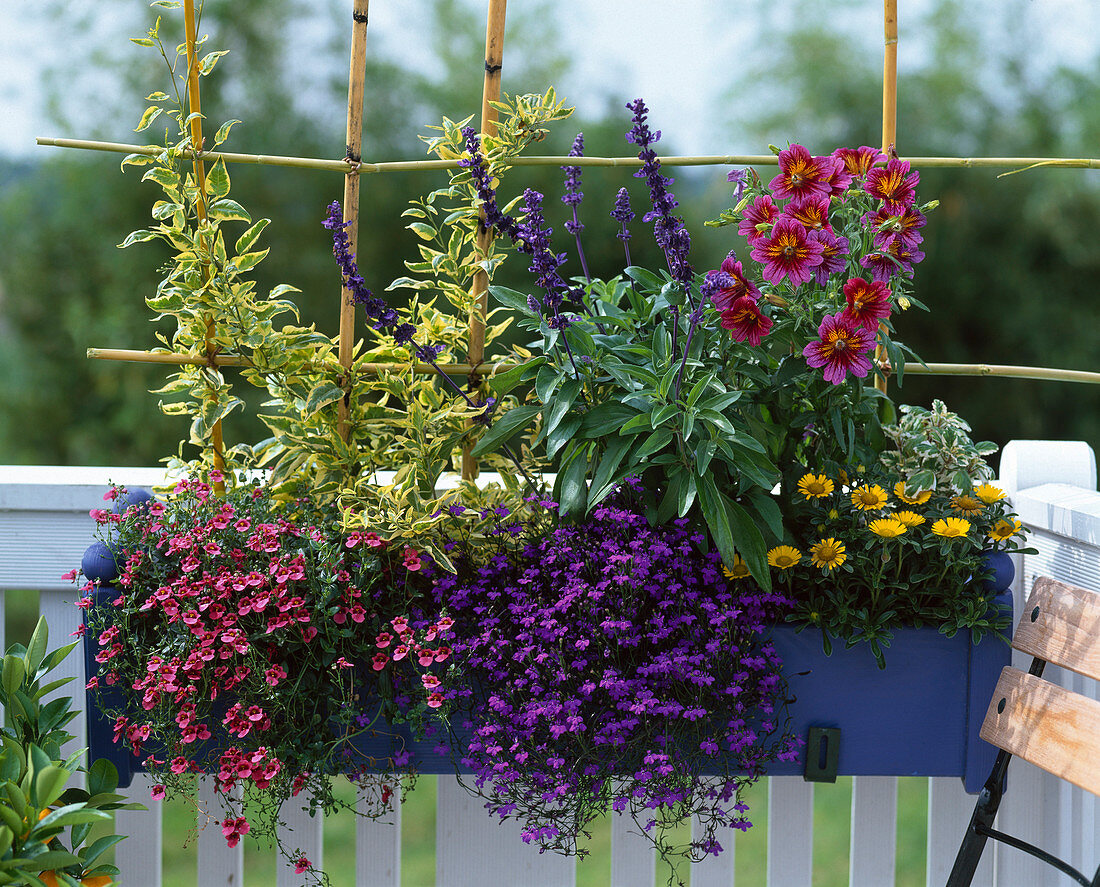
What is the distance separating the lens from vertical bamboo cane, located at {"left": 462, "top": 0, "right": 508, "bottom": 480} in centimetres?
141

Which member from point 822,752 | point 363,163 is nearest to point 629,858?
point 822,752

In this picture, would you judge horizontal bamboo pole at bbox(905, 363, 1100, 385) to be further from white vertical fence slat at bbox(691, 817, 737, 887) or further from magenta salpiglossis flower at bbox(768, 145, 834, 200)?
white vertical fence slat at bbox(691, 817, 737, 887)

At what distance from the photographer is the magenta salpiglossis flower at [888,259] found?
126 centimetres

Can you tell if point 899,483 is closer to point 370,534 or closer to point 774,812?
point 774,812

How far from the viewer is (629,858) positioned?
59.1 inches

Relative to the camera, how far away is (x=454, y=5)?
4.91m

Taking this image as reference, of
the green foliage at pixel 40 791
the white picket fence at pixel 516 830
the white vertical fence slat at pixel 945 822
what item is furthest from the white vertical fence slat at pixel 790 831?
the green foliage at pixel 40 791

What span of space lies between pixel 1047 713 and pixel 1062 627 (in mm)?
116

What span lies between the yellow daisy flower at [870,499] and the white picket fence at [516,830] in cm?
38

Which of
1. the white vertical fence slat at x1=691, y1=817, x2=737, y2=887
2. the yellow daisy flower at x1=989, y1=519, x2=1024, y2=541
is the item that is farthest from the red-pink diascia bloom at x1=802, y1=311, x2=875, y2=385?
the white vertical fence slat at x1=691, y1=817, x2=737, y2=887

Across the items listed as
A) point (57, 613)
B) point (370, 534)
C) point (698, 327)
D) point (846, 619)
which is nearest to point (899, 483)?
point (846, 619)

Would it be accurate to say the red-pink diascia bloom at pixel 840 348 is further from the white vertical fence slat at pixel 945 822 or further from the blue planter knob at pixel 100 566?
the blue planter knob at pixel 100 566

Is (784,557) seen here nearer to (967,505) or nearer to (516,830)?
(967,505)

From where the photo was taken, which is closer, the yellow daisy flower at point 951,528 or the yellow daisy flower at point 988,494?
the yellow daisy flower at point 951,528
